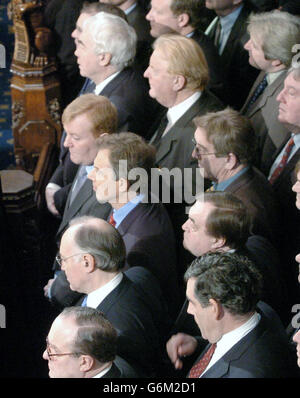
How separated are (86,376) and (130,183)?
1165mm

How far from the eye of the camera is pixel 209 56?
508 centimetres

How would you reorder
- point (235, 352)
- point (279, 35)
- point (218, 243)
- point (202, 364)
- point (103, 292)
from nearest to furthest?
1. point (235, 352)
2. point (202, 364)
3. point (103, 292)
4. point (218, 243)
5. point (279, 35)

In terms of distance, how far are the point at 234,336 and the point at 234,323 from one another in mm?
48

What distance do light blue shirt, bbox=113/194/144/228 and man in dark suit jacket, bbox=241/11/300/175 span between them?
1.08 metres

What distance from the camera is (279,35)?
4426mm

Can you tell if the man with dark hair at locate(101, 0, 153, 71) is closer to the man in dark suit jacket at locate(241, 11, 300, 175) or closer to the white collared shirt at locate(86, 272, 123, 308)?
the man in dark suit jacket at locate(241, 11, 300, 175)

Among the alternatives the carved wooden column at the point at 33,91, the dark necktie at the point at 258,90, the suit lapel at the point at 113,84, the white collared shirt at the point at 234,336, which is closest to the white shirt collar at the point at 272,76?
the dark necktie at the point at 258,90

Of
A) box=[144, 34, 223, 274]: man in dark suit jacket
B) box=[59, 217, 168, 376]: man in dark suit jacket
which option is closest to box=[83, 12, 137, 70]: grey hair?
box=[144, 34, 223, 274]: man in dark suit jacket

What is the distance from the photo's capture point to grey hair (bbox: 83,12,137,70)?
4.67 metres

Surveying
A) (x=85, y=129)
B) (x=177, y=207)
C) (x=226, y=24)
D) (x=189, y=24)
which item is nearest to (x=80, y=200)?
(x=85, y=129)

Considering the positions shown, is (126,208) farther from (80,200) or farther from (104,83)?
(104,83)
